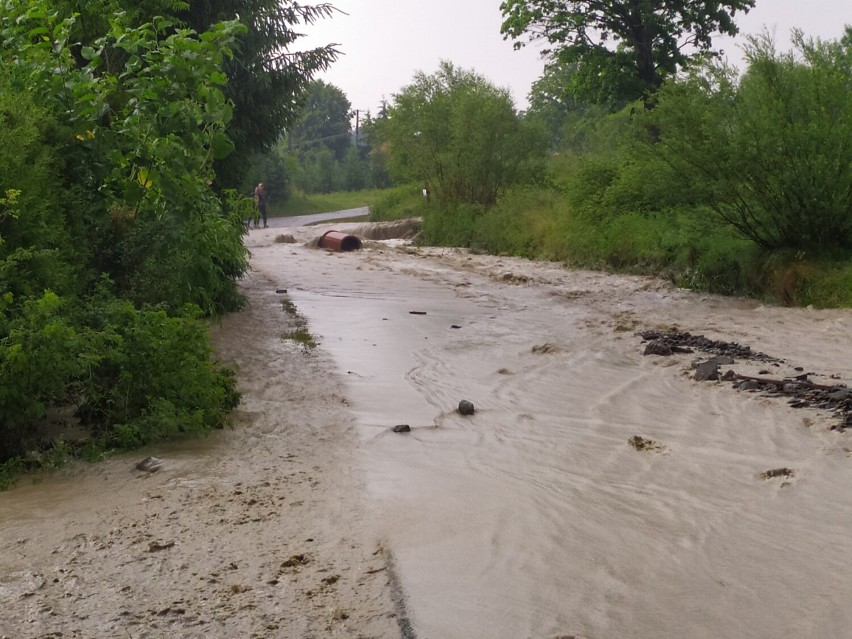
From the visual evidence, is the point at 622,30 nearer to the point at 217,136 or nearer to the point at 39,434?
the point at 217,136

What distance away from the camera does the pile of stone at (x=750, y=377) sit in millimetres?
7300

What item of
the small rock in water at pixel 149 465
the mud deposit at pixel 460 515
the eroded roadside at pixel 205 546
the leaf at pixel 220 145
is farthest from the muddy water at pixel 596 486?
the leaf at pixel 220 145

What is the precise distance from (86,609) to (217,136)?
15.6 ft

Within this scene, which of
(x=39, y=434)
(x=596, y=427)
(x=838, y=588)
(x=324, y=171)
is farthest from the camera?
(x=324, y=171)

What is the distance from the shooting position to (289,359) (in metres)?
9.73

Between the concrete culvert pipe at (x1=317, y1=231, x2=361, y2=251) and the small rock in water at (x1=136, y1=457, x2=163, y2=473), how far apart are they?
22.6 metres

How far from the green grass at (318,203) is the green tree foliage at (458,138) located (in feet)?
56.4

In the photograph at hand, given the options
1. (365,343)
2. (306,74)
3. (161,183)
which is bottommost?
(365,343)

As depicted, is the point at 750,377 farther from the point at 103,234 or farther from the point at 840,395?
the point at 103,234

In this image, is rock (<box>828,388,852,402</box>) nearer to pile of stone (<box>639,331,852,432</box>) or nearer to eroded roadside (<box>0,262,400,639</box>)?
pile of stone (<box>639,331,852,432</box>)

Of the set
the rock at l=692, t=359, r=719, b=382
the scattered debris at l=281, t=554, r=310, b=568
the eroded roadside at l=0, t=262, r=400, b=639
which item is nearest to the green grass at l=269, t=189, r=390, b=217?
the rock at l=692, t=359, r=719, b=382

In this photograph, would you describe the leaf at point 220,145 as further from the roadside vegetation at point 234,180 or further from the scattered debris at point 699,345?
the scattered debris at point 699,345

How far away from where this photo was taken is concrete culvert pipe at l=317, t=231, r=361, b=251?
93.1ft

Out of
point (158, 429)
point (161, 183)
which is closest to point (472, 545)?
point (158, 429)
